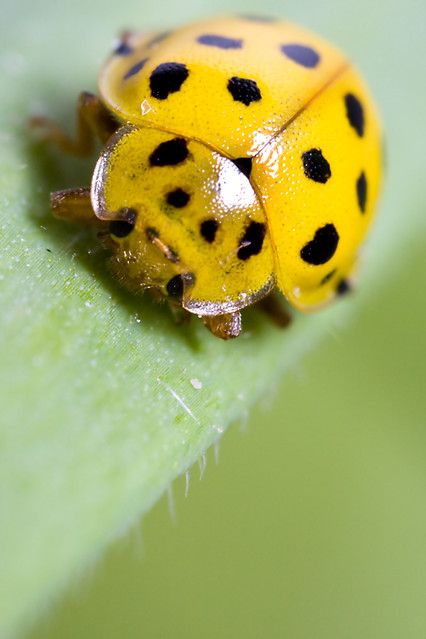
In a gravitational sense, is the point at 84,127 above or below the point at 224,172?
below

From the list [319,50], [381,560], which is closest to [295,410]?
[381,560]

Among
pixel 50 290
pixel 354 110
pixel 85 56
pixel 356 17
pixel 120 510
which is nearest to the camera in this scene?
pixel 120 510

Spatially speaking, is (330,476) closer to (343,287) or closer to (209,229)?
(343,287)

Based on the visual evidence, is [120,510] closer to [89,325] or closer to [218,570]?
[89,325]

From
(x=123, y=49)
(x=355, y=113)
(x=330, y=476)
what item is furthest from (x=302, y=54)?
(x=330, y=476)

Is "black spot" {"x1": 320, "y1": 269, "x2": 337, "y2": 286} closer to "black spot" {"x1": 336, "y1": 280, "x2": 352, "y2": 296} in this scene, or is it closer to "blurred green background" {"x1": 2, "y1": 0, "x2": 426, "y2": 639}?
"black spot" {"x1": 336, "y1": 280, "x2": 352, "y2": 296}

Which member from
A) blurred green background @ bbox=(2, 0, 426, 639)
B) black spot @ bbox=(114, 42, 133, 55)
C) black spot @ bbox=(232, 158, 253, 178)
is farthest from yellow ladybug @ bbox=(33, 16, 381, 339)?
blurred green background @ bbox=(2, 0, 426, 639)
